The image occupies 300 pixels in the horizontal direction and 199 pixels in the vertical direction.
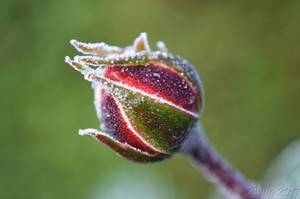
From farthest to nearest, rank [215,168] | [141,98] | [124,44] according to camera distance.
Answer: [124,44] < [215,168] < [141,98]

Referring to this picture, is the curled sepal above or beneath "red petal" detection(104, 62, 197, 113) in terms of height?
beneath

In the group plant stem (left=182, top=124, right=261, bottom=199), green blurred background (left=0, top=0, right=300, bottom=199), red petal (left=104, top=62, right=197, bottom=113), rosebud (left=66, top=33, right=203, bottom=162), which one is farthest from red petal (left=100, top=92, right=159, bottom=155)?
green blurred background (left=0, top=0, right=300, bottom=199)

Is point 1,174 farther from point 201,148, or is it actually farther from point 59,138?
point 201,148

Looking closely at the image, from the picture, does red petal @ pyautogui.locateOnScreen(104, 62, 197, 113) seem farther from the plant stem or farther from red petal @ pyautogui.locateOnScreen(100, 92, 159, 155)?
the plant stem

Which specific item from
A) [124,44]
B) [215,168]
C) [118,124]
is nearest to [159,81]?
[118,124]

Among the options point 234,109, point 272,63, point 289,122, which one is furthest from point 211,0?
point 289,122

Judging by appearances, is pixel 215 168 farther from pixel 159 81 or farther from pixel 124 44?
pixel 124 44
